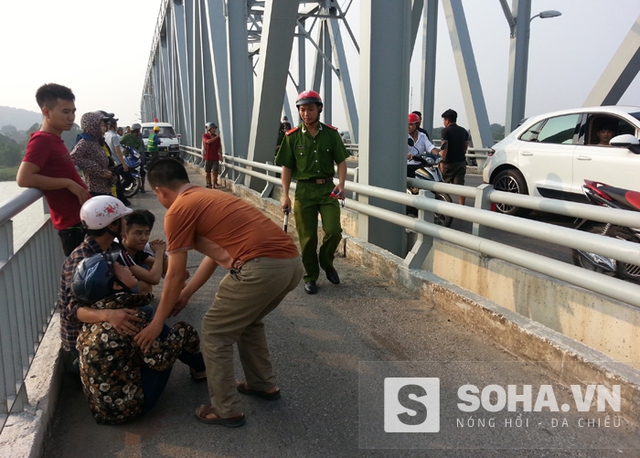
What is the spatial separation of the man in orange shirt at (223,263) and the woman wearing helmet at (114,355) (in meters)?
0.16

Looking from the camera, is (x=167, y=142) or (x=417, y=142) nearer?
(x=417, y=142)

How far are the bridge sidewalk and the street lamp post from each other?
530 inches

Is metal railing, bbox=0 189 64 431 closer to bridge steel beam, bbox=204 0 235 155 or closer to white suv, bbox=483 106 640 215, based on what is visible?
white suv, bbox=483 106 640 215

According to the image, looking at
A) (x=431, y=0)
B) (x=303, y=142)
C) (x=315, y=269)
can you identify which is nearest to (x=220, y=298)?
(x=315, y=269)

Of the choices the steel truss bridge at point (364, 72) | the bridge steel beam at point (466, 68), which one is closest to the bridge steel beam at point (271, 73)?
the steel truss bridge at point (364, 72)

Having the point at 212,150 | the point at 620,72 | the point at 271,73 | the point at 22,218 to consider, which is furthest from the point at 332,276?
the point at 212,150

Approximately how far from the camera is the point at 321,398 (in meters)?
3.09

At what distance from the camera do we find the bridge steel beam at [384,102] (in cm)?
Result: 538

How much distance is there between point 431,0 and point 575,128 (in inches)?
524

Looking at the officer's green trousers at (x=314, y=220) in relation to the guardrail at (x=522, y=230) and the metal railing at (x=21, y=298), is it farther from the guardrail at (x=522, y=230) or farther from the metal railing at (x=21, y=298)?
the metal railing at (x=21, y=298)

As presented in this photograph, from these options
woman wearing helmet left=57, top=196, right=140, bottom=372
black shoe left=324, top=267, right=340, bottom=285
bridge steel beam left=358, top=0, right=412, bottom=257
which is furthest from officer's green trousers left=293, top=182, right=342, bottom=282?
woman wearing helmet left=57, top=196, right=140, bottom=372

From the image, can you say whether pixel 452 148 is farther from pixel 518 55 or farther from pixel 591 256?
pixel 518 55

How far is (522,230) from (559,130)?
4.63m

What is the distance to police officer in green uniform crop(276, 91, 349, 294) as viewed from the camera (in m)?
5.07
